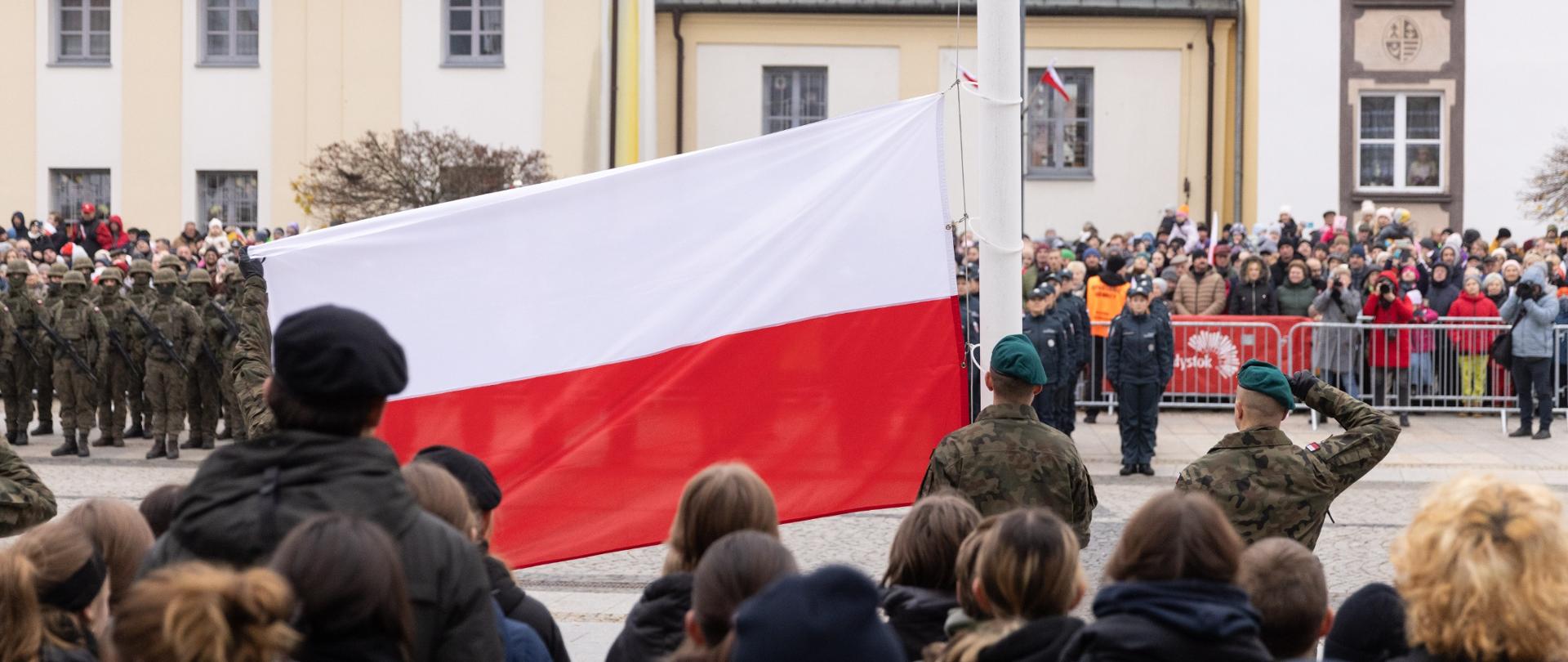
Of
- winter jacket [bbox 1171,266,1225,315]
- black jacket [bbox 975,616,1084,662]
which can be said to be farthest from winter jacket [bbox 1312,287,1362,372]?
black jacket [bbox 975,616,1084,662]

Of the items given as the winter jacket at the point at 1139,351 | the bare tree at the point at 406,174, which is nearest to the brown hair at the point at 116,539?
the winter jacket at the point at 1139,351

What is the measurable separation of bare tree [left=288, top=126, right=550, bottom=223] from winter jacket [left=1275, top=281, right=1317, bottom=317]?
12023mm

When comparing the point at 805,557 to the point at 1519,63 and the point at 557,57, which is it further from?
the point at 1519,63

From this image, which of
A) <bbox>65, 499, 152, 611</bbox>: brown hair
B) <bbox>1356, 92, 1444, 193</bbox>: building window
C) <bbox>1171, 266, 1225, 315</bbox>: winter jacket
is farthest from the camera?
<bbox>1356, 92, 1444, 193</bbox>: building window

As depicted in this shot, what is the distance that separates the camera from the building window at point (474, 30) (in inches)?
1193

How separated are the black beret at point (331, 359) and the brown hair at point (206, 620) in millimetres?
476

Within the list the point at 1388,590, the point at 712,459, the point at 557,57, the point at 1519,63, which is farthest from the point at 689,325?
the point at 1519,63

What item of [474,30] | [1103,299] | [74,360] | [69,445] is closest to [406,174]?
[474,30]

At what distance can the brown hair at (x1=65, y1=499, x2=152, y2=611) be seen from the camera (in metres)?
3.73

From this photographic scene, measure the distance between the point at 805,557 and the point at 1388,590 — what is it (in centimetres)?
622

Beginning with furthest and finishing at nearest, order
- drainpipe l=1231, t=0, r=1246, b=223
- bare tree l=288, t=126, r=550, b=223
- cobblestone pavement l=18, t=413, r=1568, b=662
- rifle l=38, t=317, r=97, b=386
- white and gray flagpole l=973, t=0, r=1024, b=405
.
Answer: drainpipe l=1231, t=0, r=1246, b=223 → bare tree l=288, t=126, r=550, b=223 → rifle l=38, t=317, r=97, b=386 → cobblestone pavement l=18, t=413, r=1568, b=662 → white and gray flagpole l=973, t=0, r=1024, b=405

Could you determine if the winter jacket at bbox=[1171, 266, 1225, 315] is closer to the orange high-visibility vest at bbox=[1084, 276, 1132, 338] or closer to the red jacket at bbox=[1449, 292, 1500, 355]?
the orange high-visibility vest at bbox=[1084, 276, 1132, 338]

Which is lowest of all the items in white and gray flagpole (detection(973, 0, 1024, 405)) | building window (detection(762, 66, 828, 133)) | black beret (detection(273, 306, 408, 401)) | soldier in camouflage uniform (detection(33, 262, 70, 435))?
soldier in camouflage uniform (detection(33, 262, 70, 435))

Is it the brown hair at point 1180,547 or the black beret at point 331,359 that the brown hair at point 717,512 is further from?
the black beret at point 331,359
